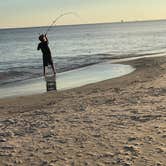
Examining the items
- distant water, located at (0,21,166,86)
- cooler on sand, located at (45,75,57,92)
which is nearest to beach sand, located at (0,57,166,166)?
cooler on sand, located at (45,75,57,92)

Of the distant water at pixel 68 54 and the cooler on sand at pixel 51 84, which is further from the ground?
the distant water at pixel 68 54

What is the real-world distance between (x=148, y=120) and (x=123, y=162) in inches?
77.3

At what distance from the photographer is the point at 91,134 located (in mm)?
6613

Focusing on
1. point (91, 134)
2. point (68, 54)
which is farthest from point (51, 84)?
point (68, 54)

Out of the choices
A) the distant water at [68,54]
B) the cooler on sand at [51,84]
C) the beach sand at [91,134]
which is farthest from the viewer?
the distant water at [68,54]

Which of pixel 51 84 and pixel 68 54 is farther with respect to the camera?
pixel 68 54

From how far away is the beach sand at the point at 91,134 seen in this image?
18.4ft

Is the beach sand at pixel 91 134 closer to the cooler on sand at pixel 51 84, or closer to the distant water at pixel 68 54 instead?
the cooler on sand at pixel 51 84

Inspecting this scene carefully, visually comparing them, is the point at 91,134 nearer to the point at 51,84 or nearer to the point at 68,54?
the point at 51,84

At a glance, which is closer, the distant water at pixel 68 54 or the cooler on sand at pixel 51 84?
the cooler on sand at pixel 51 84

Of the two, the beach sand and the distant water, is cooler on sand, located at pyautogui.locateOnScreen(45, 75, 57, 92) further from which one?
the beach sand

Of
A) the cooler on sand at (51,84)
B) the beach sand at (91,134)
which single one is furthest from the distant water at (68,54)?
the beach sand at (91,134)

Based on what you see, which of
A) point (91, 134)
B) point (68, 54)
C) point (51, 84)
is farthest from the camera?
point (68, 54)

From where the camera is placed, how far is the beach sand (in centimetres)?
562
